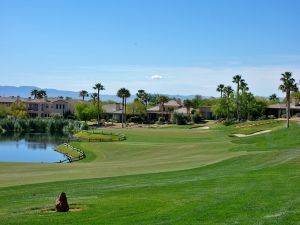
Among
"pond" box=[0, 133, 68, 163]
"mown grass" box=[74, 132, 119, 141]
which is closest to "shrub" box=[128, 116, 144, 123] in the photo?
"mown grass" box=[74, 132, 119, 141]

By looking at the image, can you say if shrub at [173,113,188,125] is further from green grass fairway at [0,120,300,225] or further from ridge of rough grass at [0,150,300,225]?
ridge of rough grass at [0,150,300,225]

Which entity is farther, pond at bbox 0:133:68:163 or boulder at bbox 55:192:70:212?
pond at bbox 0:133:68:163

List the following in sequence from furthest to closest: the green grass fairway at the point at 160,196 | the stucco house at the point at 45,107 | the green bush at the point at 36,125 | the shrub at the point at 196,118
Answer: the stucco house at the point at 45,107 < the shrub at the point at 196,118 < the green bush at the point at 36,125 < the green grass fairway at the point at 160,196

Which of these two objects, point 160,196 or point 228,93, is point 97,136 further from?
point 160,196

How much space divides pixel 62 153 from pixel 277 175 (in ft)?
167

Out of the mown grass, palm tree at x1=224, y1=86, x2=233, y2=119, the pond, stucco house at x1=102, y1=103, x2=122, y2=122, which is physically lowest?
the pond

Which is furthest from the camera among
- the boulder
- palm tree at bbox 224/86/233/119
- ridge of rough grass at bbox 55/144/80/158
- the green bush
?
palm tree at bbox 224/86/233/119

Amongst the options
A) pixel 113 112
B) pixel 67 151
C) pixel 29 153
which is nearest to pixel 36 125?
pixel 113 112

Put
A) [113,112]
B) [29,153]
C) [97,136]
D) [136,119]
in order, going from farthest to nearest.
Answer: [113,112], [136,119], [97,136], [29,153]

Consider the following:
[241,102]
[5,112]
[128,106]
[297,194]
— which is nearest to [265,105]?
[241,102]

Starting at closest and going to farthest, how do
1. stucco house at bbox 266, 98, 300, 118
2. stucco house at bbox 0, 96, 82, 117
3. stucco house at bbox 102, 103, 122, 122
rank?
stucco house at bbox 266, 98, 300, 118 < stucco house at bbox 102, 103, 122, 122 < stucco house at bbox 0, 96, 82, 117

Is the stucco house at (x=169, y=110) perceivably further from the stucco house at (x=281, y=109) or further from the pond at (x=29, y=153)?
the pond at (x=29, y=153)

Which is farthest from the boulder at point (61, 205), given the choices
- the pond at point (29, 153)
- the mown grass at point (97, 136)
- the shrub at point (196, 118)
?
the shrub at point (196, 118)

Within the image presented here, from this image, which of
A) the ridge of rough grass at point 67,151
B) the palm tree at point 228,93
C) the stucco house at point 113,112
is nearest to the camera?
the ridge of rough grass at point 67,151
